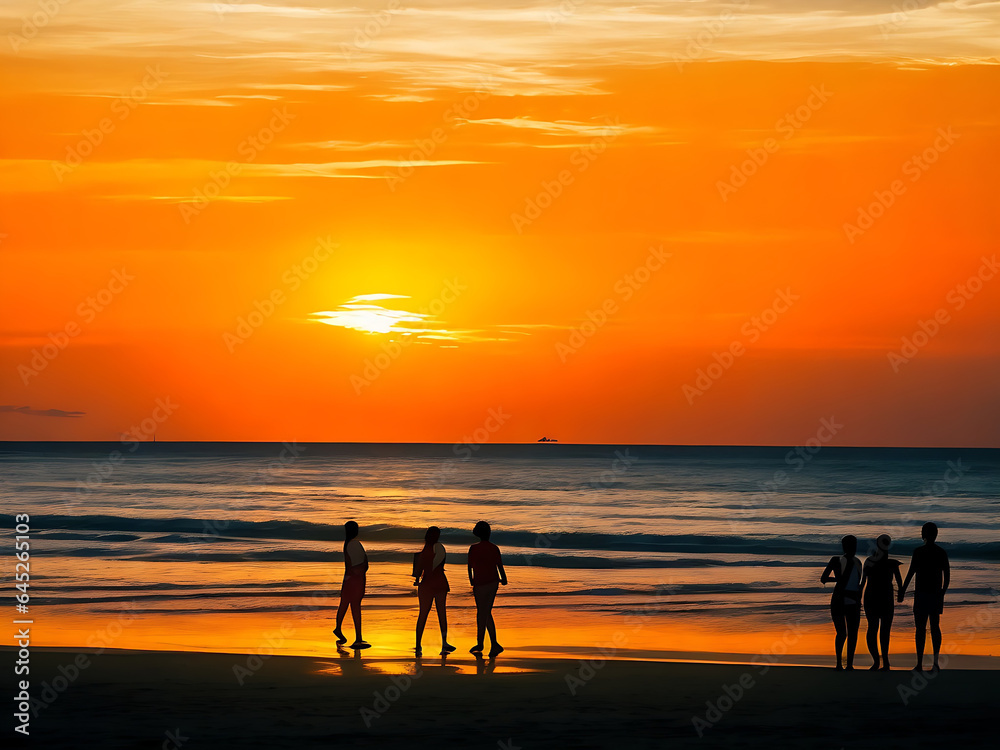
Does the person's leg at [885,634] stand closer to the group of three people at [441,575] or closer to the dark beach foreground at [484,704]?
the dark beach foreground at [484,704]

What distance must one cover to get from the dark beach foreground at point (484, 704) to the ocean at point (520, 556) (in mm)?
2130

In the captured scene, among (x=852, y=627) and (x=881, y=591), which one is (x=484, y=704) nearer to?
(x=852, y=627)

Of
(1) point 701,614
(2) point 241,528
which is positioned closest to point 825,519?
(2) point 241,528

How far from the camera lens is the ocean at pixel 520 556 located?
18141 millimetres

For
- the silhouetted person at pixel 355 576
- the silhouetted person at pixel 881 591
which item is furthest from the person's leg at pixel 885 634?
the silhouetted person at pixel 355 576

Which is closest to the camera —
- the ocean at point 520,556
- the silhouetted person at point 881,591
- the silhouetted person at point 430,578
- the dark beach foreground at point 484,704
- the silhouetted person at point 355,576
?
the dark beach foreground at point 484,704

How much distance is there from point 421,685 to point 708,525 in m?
37.8

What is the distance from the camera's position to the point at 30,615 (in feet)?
65.4

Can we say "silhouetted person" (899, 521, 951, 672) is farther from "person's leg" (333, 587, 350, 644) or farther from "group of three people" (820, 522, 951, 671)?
"person's leg" (333, 587, 350, 644)

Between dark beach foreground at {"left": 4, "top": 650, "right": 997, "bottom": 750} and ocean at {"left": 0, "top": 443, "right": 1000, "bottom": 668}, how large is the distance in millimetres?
2130

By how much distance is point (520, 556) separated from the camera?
34531 millimetres

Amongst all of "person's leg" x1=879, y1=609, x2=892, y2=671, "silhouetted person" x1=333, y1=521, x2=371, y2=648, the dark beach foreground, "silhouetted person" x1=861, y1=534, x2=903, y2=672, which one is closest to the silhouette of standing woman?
"silhouetted person" x1=861, y1=534, x2=903, y2=672

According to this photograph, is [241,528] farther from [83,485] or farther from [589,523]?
[83,485]

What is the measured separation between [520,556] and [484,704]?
2319 cm
